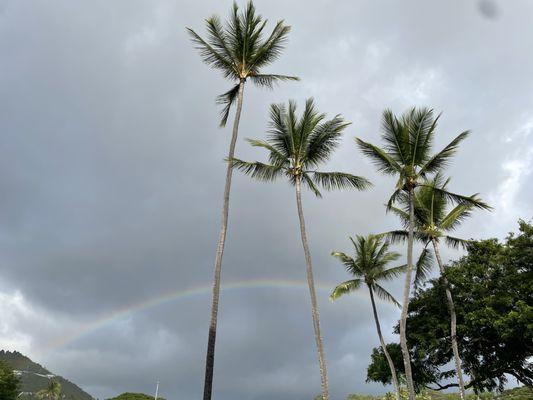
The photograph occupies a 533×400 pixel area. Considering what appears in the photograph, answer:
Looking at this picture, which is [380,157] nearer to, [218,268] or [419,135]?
[419,135]

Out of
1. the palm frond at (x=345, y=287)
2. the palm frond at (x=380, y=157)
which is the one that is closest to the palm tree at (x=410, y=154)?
the palm frond at (x=380, y=157)

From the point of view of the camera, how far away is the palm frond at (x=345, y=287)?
29219 mm

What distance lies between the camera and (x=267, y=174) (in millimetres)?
19844

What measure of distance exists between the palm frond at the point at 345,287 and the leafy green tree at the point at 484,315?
409 cm

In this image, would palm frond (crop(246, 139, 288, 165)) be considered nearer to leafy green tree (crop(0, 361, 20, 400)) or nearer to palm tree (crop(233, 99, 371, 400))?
palm tree (crop(233, 99, 371, 400))

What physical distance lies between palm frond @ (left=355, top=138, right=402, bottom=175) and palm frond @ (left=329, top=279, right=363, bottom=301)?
10.4 metres

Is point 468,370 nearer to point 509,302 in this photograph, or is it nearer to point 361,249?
point 509,302

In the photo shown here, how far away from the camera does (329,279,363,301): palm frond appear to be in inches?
1150

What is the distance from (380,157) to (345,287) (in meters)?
11.4

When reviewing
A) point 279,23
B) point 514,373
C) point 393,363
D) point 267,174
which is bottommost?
point 514,373

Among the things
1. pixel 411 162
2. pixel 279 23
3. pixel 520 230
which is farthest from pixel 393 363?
pixel 279 23

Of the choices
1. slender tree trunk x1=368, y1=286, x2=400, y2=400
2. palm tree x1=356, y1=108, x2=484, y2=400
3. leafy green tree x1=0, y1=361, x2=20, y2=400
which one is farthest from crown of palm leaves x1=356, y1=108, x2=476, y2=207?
leafy green tree x1=0, y1=361, x2=20, y2=400

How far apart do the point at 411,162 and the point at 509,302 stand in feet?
28.1

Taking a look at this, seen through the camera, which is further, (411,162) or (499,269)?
(499,269)
